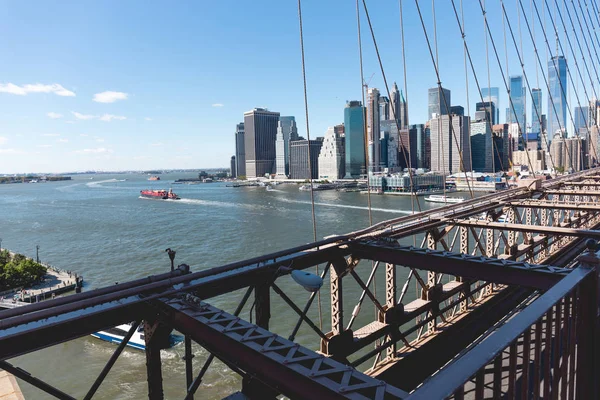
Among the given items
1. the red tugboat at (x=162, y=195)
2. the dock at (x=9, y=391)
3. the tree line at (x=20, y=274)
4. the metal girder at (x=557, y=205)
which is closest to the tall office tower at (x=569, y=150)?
the metal girder at (x=557, y=205)

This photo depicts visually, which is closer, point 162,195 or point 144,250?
point 144,250

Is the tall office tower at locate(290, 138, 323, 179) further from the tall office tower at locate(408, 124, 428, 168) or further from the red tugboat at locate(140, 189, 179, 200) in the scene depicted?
the red tugboat at locate(140, 189, 179, 200)

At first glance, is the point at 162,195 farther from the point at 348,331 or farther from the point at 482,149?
the point at 482,149

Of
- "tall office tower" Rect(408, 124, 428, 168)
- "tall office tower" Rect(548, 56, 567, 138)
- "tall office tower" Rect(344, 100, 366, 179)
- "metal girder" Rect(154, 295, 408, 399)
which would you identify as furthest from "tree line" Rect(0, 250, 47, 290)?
"tall office tower" Rect(408, 124, 428, 168)

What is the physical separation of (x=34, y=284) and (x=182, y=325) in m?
32.8

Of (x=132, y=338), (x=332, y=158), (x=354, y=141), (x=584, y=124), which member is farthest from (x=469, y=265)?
(x=354, y=141)

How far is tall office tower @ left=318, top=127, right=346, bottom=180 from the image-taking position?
163m

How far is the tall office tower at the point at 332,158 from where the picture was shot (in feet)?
535

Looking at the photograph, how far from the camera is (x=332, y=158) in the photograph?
165 metres

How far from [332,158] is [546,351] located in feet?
538

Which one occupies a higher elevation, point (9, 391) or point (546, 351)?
point (546, 351)

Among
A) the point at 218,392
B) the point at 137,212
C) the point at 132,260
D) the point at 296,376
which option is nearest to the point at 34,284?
the point at 132,260

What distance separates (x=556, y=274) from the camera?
197 inches

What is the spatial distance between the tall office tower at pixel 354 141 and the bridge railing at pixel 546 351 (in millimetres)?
155629
